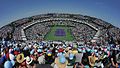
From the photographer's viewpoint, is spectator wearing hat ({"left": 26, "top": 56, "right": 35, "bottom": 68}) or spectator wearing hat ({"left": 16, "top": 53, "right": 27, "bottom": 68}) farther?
spectator wearing hat ({"left": 26, "top": 56, "right": 35, "bottom": 68})

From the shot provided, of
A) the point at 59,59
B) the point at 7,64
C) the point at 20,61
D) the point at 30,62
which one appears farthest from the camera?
the point at 30,62

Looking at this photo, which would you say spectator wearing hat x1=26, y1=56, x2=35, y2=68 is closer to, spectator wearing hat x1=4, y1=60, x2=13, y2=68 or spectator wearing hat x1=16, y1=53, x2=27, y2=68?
spectator wearing hat x1=16, y1=53, x2=27, y2=68

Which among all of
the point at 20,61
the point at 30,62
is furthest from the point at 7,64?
the point at 30,62

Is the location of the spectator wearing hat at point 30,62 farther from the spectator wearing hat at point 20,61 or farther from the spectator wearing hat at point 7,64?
the spectator wearing hat at point 7,64

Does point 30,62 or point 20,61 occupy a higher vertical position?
point 20,61

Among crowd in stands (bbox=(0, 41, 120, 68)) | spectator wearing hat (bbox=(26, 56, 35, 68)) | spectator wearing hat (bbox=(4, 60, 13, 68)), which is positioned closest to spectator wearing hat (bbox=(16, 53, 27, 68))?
crowd in stands (bbox=(0, 41, 120, 68))

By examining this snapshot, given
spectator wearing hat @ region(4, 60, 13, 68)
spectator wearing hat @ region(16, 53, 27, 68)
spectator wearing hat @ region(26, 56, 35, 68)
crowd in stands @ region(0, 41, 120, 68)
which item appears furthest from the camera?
spectator wearing hat @ region(26, 56, 35, 68)

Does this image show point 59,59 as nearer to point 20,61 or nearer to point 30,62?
point 20,61

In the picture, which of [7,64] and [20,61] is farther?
[20,61]

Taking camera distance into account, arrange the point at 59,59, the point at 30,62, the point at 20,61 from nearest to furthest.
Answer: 1. the point at 59,59
2. the point at 20,61
3. the point at 30,62

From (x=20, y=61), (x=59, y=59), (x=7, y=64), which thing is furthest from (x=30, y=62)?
(x=7, y=64)

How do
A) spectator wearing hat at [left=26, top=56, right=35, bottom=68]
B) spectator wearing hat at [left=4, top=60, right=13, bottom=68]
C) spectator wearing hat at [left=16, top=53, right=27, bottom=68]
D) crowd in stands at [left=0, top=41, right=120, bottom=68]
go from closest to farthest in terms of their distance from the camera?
spectator wearing hat at [left=4, top=60, right=13, bottom=68], crowd in stands at [left=0, top=41, right=120, bottom=68], spectator wearing hat at [left=16, top=53, right=27, bottom=68], spectator wearing hat at [left=26, top=56, right=35, bottom=68]

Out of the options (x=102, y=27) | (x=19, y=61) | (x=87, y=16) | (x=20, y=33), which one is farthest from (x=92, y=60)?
(x=87, y=16)

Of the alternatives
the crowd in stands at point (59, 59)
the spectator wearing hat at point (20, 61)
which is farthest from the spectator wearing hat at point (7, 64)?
the spectator wearing hat at point (20, 61)
